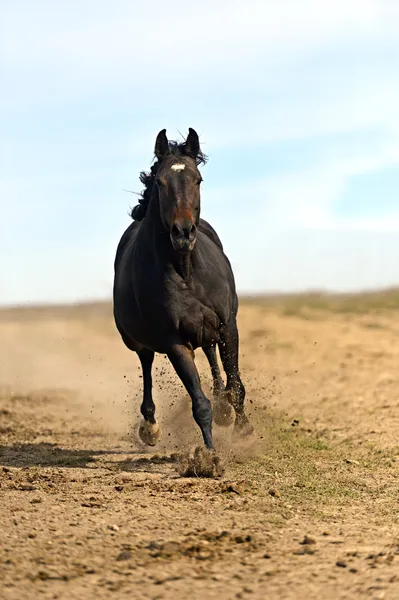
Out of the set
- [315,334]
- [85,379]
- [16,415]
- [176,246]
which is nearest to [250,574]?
[176,246]

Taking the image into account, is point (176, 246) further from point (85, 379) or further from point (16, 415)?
point (85, 379)

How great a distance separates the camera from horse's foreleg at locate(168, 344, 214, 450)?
27.3 feet

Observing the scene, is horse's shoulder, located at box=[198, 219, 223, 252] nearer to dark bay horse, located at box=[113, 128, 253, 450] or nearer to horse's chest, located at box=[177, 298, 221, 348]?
dark bay horse, located at box=[113, 128, 253, 450]

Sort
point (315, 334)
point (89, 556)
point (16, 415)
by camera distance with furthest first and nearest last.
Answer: point (315, 334) < point (16, 415) < point (89, 556)

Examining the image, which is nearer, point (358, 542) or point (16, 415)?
point (358, 542)

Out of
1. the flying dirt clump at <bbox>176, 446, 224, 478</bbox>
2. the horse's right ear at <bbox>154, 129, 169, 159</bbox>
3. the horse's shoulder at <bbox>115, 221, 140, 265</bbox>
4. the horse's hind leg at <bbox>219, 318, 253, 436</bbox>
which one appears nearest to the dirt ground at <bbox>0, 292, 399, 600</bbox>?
the flying dirt clump at <bbox>176, 446, 224, 478</bbox>

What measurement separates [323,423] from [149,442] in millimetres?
2724

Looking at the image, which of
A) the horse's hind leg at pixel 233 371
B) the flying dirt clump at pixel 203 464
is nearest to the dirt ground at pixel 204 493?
the flying dirt clump at pixel 203 464

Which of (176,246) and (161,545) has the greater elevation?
(176,246)

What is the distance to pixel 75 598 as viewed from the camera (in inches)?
193

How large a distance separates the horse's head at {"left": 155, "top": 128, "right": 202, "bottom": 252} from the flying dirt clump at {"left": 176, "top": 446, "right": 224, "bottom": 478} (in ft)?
5.23

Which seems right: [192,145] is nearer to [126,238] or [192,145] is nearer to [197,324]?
[197,324]

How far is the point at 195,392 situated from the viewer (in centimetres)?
834

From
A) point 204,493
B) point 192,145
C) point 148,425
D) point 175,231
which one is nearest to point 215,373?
point 148,425
